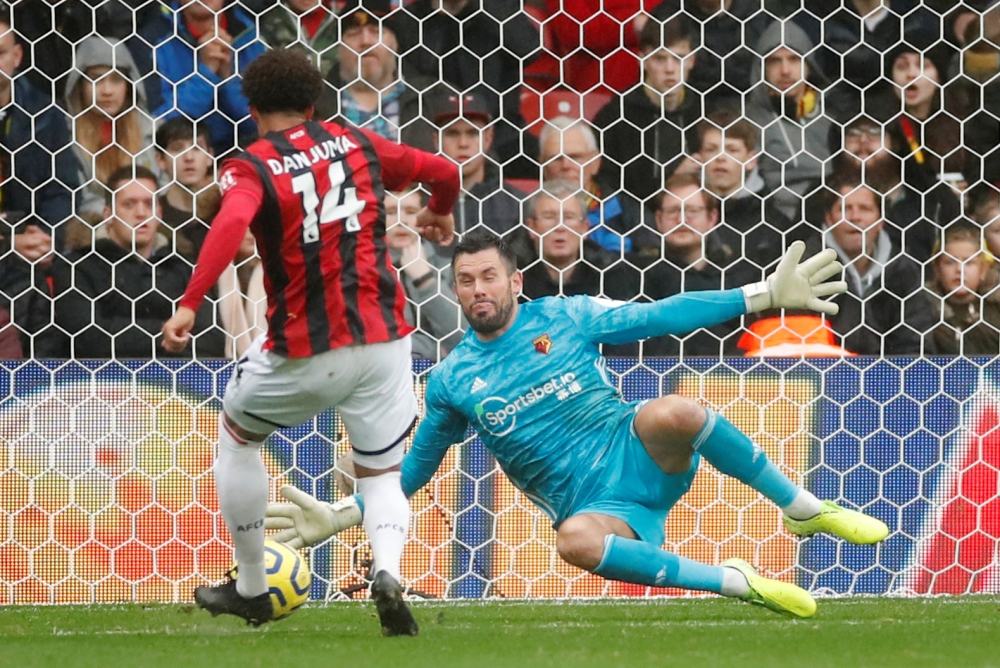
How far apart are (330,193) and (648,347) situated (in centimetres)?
215

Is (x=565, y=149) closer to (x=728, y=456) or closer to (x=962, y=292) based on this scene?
(x=962, y=292)

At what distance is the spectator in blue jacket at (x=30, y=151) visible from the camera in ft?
17.8

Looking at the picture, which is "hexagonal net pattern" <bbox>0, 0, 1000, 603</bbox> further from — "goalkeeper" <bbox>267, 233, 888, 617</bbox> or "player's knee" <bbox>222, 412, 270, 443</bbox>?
"player's knee" <bbox>222, 412, 270, 443</bbox>

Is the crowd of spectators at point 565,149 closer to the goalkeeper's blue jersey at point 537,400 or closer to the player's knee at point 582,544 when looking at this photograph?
the goalkeeper's blue jersey at point 537,400

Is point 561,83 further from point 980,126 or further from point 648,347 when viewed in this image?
point 980,126

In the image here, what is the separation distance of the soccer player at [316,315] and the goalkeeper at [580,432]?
230mm

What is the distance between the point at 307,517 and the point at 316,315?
0.75m

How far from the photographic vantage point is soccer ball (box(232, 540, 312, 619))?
13.2ft

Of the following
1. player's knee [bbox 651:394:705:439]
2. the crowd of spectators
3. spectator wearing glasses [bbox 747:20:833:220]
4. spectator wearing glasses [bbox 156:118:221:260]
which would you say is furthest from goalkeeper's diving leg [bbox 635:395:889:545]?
spectator wearing glasses [bbox 156:118:221:260]

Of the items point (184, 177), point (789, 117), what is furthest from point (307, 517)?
point (789, 117)

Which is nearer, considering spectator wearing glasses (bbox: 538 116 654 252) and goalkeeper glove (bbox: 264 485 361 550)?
goalkeeper glove (bbox: 264 485 361 550)

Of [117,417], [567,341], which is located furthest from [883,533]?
[117,417]

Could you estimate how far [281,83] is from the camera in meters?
3.77

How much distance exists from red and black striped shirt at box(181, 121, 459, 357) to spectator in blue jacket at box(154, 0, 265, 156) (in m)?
1.80
